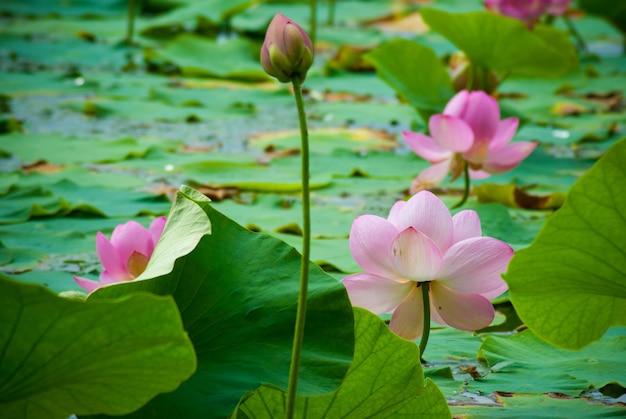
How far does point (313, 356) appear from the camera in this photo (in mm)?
799

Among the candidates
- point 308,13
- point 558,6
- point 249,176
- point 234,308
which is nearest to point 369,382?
point 234,308

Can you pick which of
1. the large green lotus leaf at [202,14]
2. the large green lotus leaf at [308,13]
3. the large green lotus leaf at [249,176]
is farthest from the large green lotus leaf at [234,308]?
the large green lotus leaf at [308,13]

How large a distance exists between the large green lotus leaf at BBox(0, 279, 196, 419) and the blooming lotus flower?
333 millimetres

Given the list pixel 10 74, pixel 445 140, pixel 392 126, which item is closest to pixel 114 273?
pixel 445 140

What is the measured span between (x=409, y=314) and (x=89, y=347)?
426 millimetres

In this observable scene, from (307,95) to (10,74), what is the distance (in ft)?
3.76

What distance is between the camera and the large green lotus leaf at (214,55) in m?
3.49

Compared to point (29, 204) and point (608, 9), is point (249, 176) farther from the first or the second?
point (608, 9)

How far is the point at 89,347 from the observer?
0.67 m

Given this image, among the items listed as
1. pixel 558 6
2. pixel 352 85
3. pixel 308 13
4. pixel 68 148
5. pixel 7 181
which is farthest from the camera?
pixel 308 13

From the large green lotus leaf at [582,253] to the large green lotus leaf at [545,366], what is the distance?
0.18 metres

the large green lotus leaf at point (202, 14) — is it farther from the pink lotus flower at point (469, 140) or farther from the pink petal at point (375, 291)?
the pink petal at point (375, 291)

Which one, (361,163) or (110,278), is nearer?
(110,278)

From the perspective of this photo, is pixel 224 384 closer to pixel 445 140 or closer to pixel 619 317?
pixel 619 317
